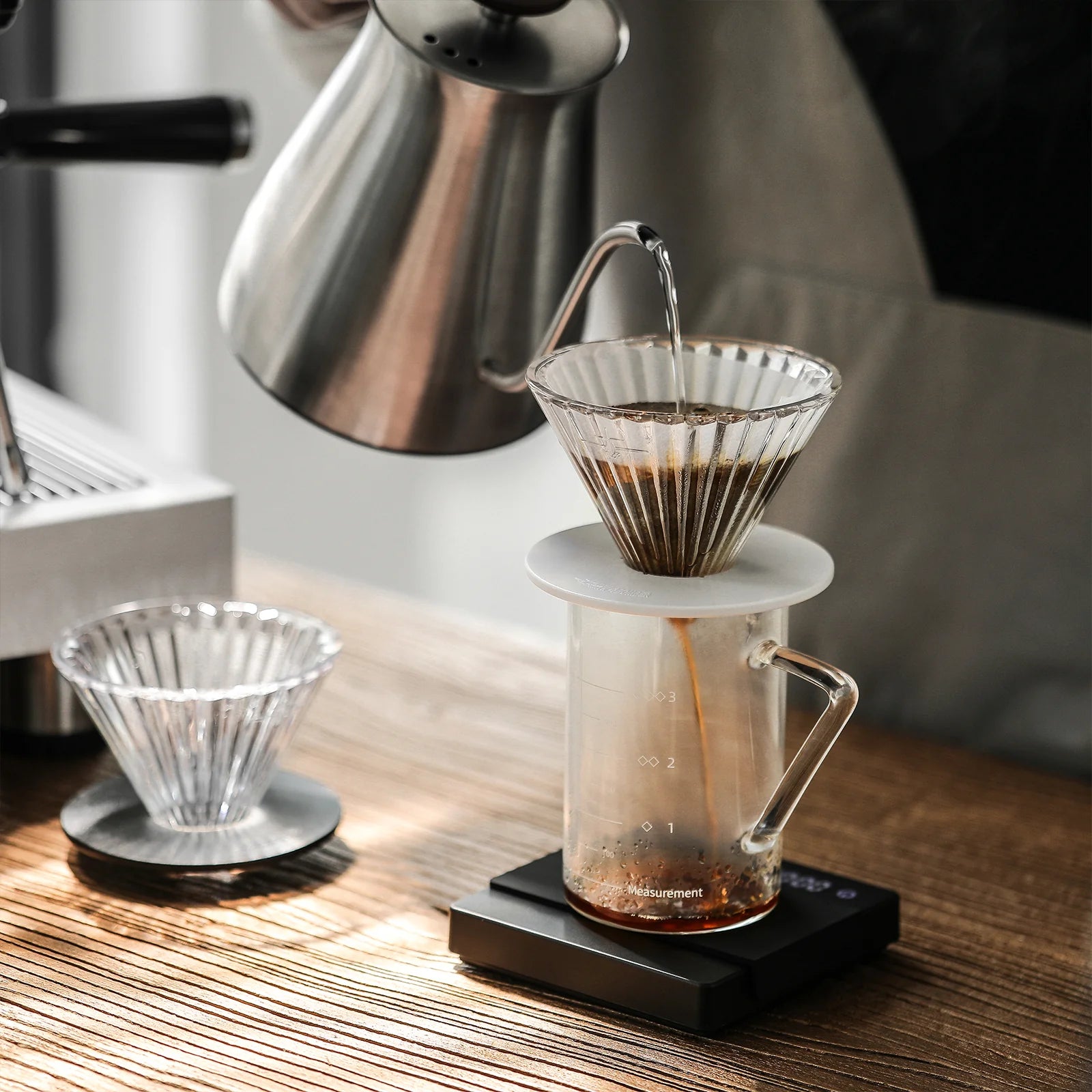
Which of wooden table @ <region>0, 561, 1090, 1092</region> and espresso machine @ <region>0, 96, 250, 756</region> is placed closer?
wooden table @ <region>0, 561, 1090, 1092</region>

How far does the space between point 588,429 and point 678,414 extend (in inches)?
1.2

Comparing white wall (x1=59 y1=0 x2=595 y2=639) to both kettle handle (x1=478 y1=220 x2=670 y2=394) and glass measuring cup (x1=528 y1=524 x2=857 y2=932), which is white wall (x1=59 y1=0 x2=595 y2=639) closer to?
kettle handle (x1=478 y1=220 x2=670 y2=394)

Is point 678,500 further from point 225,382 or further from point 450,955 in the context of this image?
point 225,382

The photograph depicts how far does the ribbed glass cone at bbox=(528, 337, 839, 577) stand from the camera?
1.77ft

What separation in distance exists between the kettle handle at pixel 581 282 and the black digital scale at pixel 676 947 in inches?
8.1

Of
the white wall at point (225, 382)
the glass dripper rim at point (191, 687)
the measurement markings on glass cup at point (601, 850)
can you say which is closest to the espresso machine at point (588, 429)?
the measurement markings on glass cup at point (601, 850)

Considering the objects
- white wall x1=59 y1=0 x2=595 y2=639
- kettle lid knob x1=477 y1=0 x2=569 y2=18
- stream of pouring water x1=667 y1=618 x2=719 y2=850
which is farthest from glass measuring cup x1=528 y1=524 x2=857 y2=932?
white wall x1=59 y1=0 x2=595 y2=639

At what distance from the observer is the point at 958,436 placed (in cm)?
85

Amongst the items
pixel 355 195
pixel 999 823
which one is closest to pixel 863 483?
pixel 999 823

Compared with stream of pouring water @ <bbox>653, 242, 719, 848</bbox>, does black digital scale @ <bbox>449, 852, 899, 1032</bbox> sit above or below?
below

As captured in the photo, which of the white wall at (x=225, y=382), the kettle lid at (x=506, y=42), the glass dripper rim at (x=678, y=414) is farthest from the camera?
the white wall at (x=225, y=382)

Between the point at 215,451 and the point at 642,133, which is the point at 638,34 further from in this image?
the point at 215,451

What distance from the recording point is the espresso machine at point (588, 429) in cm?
56

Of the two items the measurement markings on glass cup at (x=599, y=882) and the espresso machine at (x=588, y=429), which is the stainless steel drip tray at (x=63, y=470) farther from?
the measurement markings on glass cup at (x=599, y=882)
